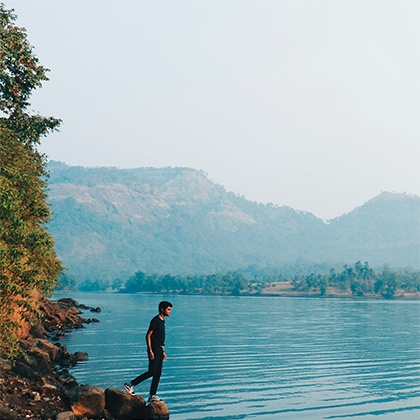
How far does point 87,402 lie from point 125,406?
1414mm

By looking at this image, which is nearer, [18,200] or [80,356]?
[18,200]

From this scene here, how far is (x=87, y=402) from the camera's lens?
2245 cm

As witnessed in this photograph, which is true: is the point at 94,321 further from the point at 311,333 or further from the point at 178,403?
the point at 178,403

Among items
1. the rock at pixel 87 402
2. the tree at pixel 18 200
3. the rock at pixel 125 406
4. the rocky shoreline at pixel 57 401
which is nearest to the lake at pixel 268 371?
the rock at pixel 125 406

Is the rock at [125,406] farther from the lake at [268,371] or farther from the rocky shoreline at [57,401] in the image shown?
the lake at [268,371]

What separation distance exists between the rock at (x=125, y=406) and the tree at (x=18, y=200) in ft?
13.6

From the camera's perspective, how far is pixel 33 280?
2333cm

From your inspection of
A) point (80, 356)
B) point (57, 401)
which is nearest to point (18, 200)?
point (57, 401)

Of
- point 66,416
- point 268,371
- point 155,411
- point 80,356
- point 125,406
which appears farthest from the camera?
point 80,356

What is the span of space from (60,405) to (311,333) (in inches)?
2007

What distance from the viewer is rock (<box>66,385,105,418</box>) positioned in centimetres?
2233

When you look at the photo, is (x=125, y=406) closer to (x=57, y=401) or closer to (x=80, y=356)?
(x=57, y=401)

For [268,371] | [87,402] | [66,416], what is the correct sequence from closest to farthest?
[66,416] < [87,402] < [268,371]

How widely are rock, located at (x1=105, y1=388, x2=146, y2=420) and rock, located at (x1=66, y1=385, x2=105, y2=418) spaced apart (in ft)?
1.50
